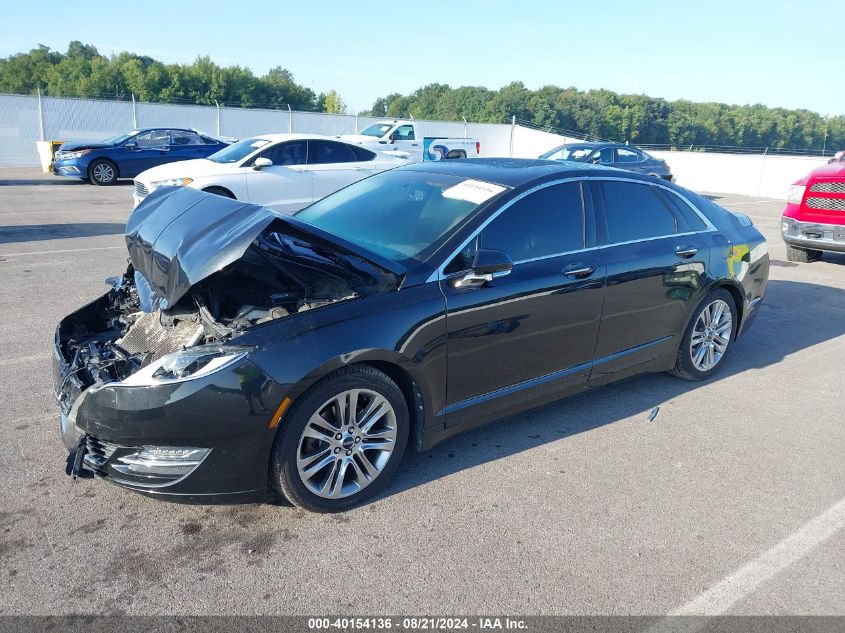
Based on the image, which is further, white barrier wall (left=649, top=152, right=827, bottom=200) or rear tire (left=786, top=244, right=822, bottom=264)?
white barrier wall (left=649, top=152, right=827, bottom=200)

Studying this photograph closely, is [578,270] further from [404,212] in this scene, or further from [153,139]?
[153,139]

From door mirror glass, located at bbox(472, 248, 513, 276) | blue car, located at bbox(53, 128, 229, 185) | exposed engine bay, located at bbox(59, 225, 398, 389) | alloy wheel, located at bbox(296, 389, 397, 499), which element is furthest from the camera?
blue car, located at bbox(53, 128, 229, 185)

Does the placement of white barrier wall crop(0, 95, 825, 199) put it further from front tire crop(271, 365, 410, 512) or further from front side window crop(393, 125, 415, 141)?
front tire crop(271, 365, 410, 512)

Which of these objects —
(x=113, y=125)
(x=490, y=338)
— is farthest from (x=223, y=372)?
(x=113, y=125)

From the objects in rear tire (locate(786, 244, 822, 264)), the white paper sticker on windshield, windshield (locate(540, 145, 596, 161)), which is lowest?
rear tire (locate(786, 244, 822, 264))

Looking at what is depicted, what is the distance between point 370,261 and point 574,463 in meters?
1.69

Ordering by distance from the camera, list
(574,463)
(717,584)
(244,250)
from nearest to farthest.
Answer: (717,584)
(244,250)
(574,463)

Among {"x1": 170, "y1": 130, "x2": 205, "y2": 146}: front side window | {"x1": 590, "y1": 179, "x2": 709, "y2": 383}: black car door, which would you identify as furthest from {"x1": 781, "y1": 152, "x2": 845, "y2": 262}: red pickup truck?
{"x1": 170, "y1": 130, "x2": 205, "y2": 146}: front side window

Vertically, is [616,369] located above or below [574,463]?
above

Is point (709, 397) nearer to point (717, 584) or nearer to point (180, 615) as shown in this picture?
point (717, 584)

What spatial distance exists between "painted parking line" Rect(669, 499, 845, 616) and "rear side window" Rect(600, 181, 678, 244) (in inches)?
79.4

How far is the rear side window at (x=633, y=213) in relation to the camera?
453 centimetres

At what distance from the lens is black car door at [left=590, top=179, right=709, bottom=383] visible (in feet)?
14.6

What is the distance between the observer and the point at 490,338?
12.4 ft
